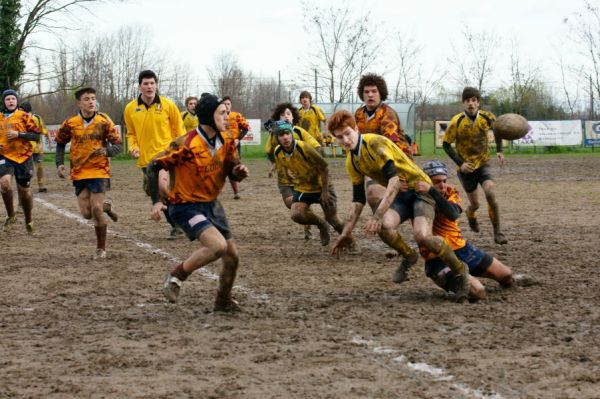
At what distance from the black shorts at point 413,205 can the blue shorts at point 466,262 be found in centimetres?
40

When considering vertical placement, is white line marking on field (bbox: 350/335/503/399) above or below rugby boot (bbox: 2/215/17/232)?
below

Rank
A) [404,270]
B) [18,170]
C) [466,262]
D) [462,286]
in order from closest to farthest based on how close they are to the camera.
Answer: [462,286]
[466,262]
[404,270]
[18,170]

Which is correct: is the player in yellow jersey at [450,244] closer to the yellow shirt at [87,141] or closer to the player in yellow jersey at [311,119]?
the yellow shirt at [87,141]

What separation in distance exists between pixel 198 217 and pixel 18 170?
22.6 feet

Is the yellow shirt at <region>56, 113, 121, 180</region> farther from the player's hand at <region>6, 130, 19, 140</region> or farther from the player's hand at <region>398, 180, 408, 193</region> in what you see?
the player's hand at <region>398, 180, 408, 193</region>

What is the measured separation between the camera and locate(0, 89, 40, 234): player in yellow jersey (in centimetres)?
1304

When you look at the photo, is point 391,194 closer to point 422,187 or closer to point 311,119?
point 422,187

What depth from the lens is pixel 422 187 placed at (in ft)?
25.7

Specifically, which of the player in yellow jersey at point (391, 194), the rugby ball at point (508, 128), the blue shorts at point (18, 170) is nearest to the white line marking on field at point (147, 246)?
the player in yellow jersey at point (391, 194)

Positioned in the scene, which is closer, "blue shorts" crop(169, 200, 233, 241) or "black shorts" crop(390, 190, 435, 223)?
"blue shorts" crop(169, 200, 233, 241)

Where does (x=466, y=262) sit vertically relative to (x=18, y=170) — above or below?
below

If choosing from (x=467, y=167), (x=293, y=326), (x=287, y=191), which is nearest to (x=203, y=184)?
(x=293, y=326)

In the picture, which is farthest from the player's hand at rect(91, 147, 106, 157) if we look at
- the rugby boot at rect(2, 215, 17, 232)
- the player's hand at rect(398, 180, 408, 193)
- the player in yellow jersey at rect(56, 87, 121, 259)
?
the player's hand at rect(398, 180, 408, 193)

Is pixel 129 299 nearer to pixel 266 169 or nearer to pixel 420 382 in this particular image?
pixel 420 382
